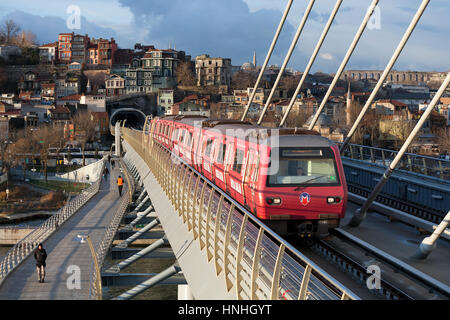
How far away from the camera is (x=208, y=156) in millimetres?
18812

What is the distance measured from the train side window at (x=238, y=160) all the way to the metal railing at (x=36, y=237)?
8.33 metres

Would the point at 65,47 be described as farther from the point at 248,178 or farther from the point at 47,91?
the point at 248,178

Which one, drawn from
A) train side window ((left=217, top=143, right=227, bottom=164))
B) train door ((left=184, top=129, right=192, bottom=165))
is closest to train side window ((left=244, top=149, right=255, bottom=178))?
train side window ((left=217, top=143, right=227, bottom=164))

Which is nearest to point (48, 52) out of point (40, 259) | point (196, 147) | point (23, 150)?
point (23, 150)

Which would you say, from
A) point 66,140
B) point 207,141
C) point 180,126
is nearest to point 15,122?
point 66,140

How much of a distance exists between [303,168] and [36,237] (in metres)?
17.2

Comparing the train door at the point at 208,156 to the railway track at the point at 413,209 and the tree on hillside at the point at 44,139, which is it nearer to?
the railway track at the point at 413,209

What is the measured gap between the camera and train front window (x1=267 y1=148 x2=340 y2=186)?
12.6 metres

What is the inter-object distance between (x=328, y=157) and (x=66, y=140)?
3655 inches

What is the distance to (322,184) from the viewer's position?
12.6 metres

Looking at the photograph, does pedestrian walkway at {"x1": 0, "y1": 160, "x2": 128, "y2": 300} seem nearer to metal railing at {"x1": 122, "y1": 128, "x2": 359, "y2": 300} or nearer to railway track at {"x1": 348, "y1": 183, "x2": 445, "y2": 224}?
metal railing at {"x1": 122, "y1": 128, "x2": 359, "y2": 300}

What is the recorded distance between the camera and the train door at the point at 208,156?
60.2 feet

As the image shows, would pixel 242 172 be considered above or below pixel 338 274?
above
